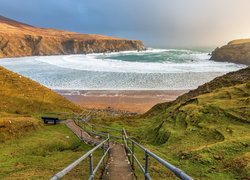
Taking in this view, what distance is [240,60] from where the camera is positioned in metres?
106

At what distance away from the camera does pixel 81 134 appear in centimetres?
1892

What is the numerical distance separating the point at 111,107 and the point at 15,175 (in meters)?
27.8

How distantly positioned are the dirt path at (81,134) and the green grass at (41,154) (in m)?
0.41

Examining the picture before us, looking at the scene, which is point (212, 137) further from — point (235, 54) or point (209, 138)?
point (235, 54)

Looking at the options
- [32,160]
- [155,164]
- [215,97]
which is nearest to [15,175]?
[32,160]

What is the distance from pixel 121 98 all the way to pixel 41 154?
1088 inches

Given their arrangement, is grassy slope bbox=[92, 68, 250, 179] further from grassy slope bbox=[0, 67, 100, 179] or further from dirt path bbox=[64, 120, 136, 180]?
grassy slope bbox=[0, 67, 100, 179]

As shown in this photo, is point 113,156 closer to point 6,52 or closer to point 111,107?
point 111,107

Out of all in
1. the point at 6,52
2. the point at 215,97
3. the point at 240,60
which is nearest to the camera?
the point at 215,97

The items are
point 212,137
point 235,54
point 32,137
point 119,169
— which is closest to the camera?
point 119,169

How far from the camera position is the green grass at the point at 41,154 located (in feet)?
32.1

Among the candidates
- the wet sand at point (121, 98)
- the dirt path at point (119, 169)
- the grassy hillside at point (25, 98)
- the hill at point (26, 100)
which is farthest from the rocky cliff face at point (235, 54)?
the dirt path at point (119, 169)

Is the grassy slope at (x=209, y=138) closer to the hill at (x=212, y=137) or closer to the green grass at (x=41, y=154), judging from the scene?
the hill at (x=212, y=137)

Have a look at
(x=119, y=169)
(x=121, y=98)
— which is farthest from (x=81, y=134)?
(x=121, y=98)
